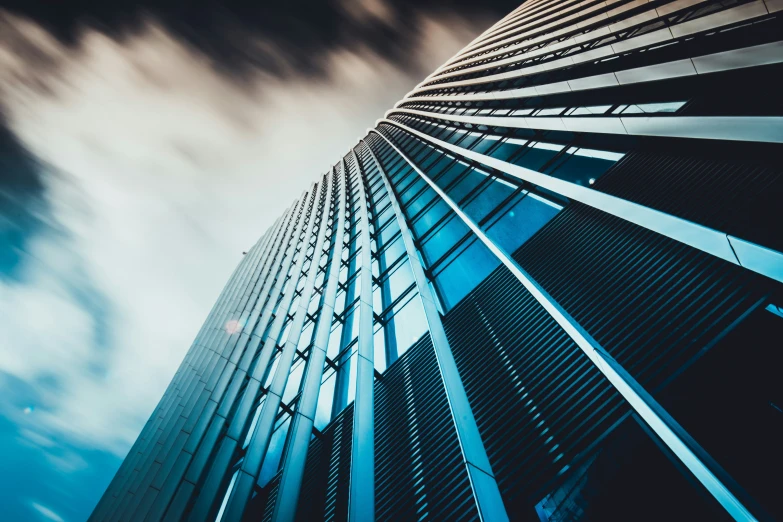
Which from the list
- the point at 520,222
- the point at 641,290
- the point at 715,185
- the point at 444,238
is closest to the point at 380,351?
the point at 444,238

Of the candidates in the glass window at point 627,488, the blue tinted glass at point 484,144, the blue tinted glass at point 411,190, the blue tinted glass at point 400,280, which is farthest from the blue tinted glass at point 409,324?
the blue tinted glass at point 411,190

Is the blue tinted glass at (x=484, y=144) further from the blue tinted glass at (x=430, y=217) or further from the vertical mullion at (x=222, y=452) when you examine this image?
the vertical mullion at (x=222, y=452)

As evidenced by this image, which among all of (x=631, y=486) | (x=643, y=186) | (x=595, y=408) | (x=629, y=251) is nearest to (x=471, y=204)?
(x=643, y=186)

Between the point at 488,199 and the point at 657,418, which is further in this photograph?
the point at 488,199

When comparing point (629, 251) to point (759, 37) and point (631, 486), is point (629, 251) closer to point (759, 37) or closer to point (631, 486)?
point (631, 486)

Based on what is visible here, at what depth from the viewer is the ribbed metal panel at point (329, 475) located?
5.73 metres

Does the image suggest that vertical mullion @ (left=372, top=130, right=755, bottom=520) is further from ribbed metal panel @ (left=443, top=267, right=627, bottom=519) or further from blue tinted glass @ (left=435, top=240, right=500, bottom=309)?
blue tinted glass @ (left=435, top=240, right=500, bottom=309)

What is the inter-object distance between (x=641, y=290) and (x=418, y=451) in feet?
12.2

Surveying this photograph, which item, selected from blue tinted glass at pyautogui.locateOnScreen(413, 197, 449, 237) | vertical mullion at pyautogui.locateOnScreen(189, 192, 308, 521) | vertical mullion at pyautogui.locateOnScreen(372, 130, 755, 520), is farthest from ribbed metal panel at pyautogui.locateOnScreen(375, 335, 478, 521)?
blue tinted glass at pyautogui.locateOnScreen(413, 197, 449, 237)

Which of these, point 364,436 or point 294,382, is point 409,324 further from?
point 294,382

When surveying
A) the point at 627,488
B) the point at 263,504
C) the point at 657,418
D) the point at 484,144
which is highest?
the point at 484,144

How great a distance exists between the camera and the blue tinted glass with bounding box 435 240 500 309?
25.1ft

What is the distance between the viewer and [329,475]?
6359 millimetres

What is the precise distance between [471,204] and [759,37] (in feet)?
20.0
